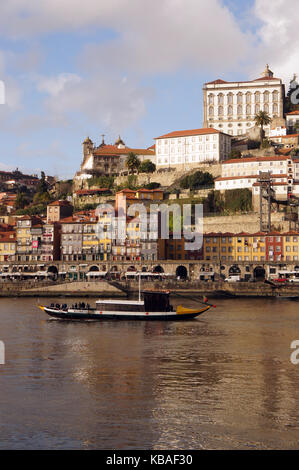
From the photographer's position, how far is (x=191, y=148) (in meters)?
121

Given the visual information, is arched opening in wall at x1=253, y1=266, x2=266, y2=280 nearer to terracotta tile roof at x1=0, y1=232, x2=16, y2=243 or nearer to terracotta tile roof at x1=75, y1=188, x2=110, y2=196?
terracotta tile roof at x1=0, y1=232, x2=16, y2=243

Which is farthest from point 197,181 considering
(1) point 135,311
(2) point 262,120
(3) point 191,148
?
(1) point 135,311

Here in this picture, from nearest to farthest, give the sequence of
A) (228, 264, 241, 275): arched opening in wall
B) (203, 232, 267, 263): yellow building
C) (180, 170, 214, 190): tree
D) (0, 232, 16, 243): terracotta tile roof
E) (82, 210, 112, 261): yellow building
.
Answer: (228, 264, 241, 275): arched opening in wall < (203, 232, 267, 263): yellow building < (82, 210, 112, 261): yellow building < (0, 232, 16, 243): terracotta tile roof < (180, 170, 214, 190): tree

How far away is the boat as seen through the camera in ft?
182

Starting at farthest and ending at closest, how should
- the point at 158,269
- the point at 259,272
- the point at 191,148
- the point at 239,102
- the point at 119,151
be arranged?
1. the point at 119,151
2. the point at 239,102
3. the point at 191,148
4. the point at 158,269
5. the point at 259,272

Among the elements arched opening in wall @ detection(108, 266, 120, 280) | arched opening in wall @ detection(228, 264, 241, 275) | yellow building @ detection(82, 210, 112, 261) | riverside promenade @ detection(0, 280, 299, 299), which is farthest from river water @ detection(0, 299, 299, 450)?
yellow building @ detection(82, 210, 112, 261)

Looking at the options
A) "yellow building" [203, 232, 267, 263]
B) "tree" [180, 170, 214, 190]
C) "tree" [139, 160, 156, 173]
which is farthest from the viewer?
"tree" [139, 160, 156, 173]

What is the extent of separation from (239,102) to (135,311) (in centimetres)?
8493

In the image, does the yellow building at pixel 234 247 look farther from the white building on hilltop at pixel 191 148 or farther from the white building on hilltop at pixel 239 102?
the white building on hilltop at pixel 239 102

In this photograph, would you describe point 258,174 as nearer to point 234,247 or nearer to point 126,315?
point 234,247

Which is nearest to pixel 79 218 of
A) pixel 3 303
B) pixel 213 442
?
pixel 3 303

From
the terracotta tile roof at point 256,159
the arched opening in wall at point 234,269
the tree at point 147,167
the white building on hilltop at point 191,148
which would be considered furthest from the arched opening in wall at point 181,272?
the tree at point 147,167

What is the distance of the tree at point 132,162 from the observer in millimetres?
124125

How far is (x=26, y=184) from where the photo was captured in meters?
172
